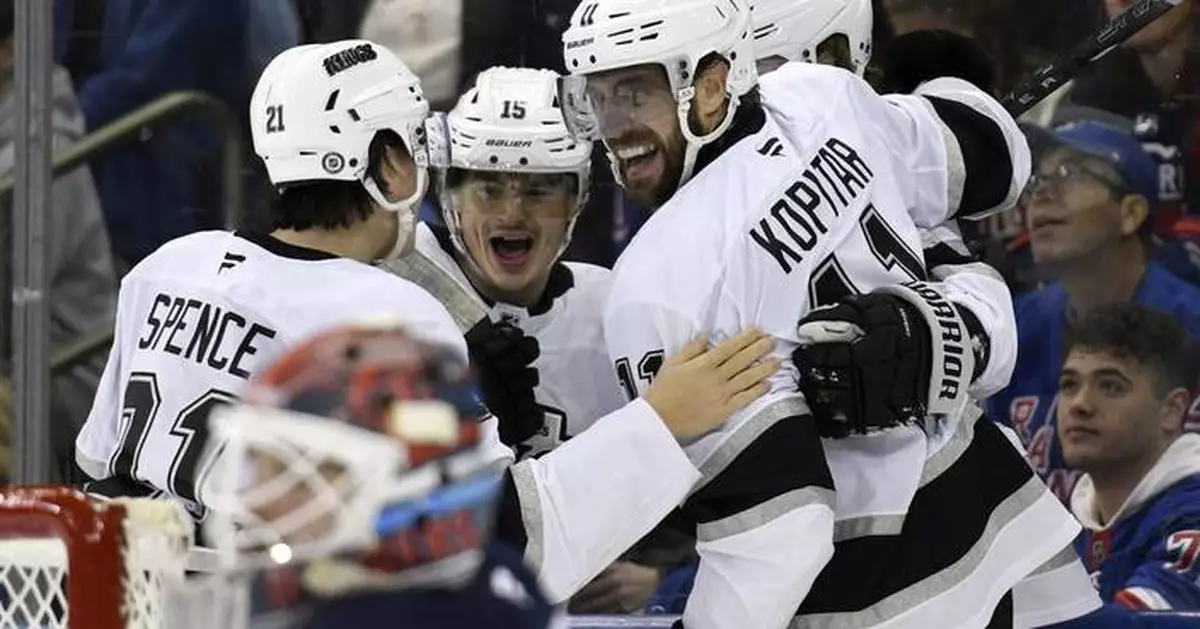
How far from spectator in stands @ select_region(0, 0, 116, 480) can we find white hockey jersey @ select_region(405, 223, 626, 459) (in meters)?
0.82

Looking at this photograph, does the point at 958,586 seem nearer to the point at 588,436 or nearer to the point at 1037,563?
the point at 1037,563

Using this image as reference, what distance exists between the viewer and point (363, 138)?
230 centimetres

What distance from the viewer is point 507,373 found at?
2.60 meters

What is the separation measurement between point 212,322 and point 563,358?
22.7 inches

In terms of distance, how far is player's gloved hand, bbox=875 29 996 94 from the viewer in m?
2.86

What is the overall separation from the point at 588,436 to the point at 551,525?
0.31 ft

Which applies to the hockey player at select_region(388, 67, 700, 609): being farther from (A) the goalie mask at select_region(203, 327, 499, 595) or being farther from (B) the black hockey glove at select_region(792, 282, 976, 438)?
(A) the goalie mask at select_region(203, 327, 499, 595)

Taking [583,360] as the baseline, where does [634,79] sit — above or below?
above

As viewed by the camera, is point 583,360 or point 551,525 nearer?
point 551,525

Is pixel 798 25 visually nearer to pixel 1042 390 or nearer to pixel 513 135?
pixel 513 135

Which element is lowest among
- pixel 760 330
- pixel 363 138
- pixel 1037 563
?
pixel 1037 563

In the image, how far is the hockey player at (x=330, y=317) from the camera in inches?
87.7

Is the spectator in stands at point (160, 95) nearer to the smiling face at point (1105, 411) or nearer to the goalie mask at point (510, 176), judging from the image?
the goalie mask at point (510, 176)

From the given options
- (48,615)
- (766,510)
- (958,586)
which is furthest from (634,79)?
(48,615)
